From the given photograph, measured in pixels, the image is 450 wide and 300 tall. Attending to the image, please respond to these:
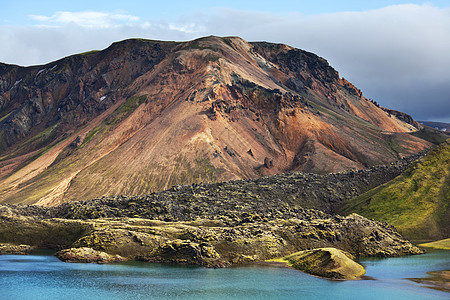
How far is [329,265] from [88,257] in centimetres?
5715

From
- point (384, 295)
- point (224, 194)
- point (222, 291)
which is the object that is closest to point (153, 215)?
point (224, 194)

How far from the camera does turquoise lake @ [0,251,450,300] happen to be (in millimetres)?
84125

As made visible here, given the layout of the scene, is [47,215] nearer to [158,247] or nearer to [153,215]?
[153,215]

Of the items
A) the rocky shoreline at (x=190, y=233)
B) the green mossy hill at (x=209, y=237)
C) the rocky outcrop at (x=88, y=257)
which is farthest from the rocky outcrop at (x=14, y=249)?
the rocky outcrop at (x=88, y=257)

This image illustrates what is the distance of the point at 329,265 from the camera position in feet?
344

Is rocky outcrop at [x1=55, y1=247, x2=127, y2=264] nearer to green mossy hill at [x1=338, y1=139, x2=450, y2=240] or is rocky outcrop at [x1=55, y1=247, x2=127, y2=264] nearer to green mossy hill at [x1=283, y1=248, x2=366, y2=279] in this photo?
green mossy hill at [x1=283, y1=248, x2=366, y2=279]

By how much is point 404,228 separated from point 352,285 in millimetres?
82384

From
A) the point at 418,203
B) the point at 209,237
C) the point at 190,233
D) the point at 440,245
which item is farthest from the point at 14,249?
the point at 418,203

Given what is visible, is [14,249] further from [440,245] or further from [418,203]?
[418,203]

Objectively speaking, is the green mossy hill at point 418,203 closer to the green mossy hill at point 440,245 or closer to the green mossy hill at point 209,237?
the green mossy hill at point 440,245

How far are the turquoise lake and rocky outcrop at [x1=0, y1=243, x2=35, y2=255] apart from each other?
16.3m

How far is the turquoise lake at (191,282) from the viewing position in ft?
276

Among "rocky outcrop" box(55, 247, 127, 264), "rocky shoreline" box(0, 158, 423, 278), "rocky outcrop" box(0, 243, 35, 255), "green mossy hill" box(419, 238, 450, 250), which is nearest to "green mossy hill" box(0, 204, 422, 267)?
"rocky shoreline" box(0, 158, 423, 278)

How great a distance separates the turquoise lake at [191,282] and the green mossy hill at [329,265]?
10.1 ft
